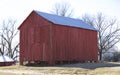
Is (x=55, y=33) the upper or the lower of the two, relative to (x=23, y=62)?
Result: upper

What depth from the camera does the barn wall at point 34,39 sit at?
126 feet

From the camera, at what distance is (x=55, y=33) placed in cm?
3831

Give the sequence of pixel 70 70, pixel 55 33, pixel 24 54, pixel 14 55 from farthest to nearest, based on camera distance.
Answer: pixel 14 55, pixel 24 54, pixel 55 33, pixel 70 70

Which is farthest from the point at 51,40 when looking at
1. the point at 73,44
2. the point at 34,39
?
the point at 73,44

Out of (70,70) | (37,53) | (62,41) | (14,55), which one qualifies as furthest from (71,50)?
(14,55)

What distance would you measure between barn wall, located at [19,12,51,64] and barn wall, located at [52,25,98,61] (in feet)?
3.81

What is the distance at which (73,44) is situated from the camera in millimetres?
41094

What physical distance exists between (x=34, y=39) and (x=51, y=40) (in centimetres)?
302

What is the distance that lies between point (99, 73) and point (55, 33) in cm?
1262

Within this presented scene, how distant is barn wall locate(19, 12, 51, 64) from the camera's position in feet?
126

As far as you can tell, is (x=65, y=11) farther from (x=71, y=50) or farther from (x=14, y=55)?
(x=71, y=50)

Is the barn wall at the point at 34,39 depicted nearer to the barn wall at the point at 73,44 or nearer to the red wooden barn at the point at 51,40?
the red wooden barn at the point at 51,40

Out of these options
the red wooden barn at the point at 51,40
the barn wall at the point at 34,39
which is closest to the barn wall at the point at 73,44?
the red wooden barn at the point at 51,40

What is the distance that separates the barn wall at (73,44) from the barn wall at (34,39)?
1161 millimetres
